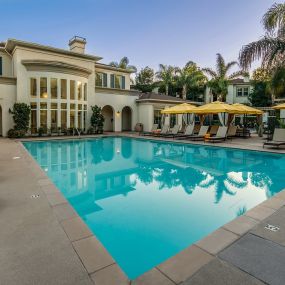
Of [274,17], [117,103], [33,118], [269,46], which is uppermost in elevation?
[274,17]

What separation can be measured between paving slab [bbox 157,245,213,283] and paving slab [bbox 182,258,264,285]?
0.09 metres

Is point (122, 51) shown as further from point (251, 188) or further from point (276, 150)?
point (251, 188)

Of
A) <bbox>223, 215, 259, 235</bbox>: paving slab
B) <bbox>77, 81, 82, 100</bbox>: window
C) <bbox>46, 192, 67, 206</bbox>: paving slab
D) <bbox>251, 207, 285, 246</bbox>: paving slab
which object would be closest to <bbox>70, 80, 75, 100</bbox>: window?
<bbox>77, 81, 82, 100</bbox>: window

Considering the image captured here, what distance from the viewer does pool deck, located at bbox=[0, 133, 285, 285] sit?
276cm

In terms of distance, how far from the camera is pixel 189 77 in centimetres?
3766

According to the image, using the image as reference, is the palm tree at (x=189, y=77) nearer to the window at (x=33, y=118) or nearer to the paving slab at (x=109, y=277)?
the window at (x=33, y=118)

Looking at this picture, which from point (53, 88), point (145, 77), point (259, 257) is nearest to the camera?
point (259, 257)

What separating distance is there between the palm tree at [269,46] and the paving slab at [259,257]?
11.3 metres

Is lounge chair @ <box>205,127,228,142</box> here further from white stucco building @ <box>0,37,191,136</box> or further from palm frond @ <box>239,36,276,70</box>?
white stucco building @ <box>0,37,191,136</box>

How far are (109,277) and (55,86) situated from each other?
68.3 ft

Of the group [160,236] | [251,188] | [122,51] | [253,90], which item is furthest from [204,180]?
[122,51]

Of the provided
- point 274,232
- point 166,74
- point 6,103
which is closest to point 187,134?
point 6,103

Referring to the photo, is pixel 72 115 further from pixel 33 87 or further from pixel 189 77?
pixel 189 77

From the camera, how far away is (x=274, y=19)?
12.2 m
